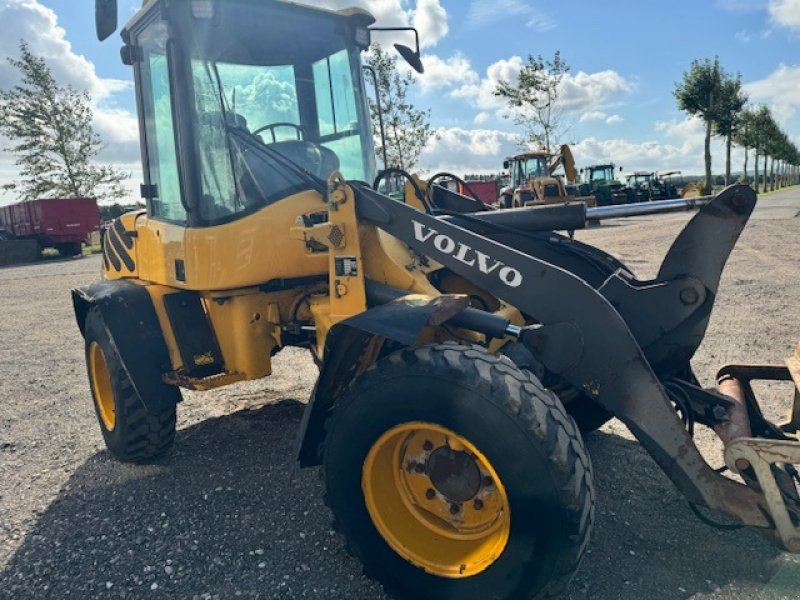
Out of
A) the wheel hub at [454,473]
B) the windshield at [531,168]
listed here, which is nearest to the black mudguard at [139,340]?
the wheel hub at [454,473]

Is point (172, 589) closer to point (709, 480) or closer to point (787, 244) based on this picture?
point (709, 480)

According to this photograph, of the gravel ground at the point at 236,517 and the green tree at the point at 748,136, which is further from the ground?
the green tree at the point at 748,136

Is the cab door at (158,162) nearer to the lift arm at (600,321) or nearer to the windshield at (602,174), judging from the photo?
the lift arm at (600,321)

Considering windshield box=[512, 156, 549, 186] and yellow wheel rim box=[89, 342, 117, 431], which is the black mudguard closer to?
yellow wheel rim box=[89, 342, 117, 431]

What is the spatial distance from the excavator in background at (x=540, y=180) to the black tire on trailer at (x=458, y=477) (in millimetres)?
16516

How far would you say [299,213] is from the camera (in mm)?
3719

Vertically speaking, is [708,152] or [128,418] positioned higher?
[708,152]

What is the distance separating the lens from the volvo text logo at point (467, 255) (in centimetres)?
299

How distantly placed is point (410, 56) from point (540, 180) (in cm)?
1758

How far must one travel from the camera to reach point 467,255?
10.1 ft

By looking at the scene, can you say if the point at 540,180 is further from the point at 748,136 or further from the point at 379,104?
the point at 748,136

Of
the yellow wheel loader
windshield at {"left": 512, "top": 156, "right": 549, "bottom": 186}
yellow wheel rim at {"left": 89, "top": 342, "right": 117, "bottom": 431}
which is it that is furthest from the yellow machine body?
windshield at {"left": 512, "top": 156, "right": 549, "bottom": 186}

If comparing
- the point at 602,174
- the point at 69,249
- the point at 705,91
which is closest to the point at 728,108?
the point at 705,91

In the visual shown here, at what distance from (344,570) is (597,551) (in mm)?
1207
